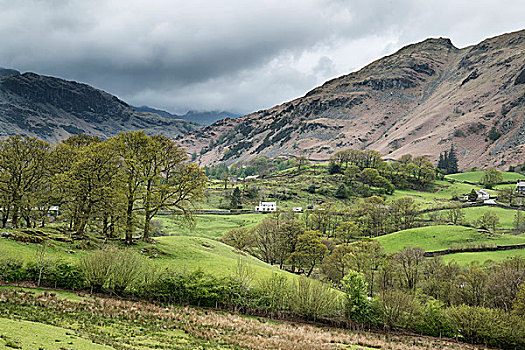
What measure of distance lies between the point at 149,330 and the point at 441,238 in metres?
A: 82.9

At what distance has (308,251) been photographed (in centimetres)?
7294

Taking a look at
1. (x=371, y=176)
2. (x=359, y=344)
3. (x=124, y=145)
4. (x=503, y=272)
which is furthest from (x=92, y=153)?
(x=371, y=176)

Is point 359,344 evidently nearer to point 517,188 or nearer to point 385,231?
point 385,231

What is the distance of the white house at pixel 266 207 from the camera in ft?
448

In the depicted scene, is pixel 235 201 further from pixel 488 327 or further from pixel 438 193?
pixel 488 327

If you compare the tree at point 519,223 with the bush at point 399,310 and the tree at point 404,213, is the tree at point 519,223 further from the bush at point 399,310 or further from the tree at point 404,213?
the bush at point 399,310

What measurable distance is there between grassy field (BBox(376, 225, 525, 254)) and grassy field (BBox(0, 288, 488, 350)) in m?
49.0

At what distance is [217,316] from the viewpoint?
3294cm

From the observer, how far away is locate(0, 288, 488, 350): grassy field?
1861 centimetres

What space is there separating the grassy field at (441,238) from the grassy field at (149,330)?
49.0 m

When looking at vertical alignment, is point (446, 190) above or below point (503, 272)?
above

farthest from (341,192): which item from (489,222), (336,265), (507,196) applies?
(336,265)

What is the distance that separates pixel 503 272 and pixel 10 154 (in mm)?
73720

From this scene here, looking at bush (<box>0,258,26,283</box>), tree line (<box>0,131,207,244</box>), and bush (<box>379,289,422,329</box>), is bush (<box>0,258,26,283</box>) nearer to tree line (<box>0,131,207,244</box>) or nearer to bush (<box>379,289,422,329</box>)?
tree line (<box>0,131,207,244</box>)
